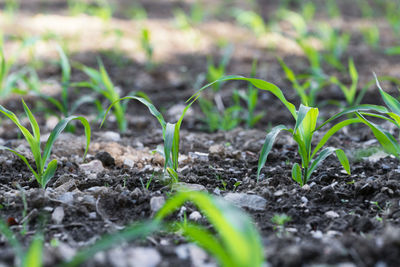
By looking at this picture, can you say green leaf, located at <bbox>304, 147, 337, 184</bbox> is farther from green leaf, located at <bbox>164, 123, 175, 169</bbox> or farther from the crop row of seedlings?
green leaf, located at <bbox>164, 123, 175, 169</bbox>

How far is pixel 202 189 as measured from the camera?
1.67 m

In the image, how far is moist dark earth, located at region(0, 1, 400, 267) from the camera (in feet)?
3.68

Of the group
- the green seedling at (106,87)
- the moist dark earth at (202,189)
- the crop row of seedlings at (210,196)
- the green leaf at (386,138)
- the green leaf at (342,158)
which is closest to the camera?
the crop row of seedlings at (210,196)

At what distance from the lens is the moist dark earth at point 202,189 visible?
1121mm

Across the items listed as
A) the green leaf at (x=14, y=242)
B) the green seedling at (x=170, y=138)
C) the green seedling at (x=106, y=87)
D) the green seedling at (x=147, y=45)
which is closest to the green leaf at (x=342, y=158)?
the green seedling at (x=170, y=138)

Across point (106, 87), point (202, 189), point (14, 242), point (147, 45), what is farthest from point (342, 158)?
point (147, 45)

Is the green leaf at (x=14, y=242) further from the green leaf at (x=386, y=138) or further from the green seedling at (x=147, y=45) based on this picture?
the green seedling at (x=147, y=45)

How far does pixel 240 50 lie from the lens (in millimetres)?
4441

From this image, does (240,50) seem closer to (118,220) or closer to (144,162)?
(144,162)

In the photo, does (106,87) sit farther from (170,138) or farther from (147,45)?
(147,45)

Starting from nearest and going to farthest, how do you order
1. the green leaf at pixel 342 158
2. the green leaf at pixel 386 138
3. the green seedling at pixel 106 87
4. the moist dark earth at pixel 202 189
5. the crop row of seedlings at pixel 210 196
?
the crop row of seedlings at pixel 210 196 < the moist dark earth at pixel 202 189 < the green leaf at pixel 386 138 < the green leaf at pixel 342 158 < the green seedling at pixel 106 87

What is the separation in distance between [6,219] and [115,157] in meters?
0.71

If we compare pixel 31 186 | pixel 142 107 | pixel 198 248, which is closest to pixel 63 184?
pixel 31 186

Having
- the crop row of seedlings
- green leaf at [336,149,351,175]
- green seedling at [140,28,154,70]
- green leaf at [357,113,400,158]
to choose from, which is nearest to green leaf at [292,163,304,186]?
the crop row of seedlings
